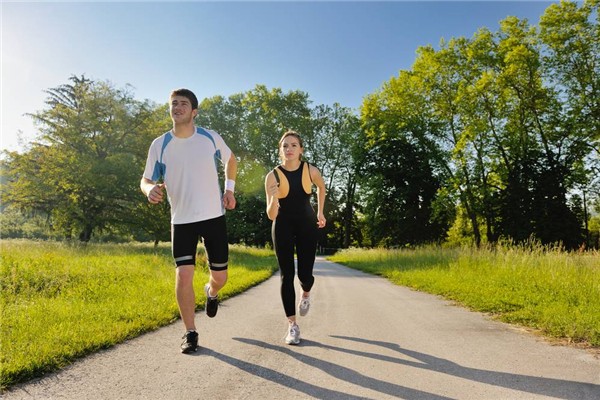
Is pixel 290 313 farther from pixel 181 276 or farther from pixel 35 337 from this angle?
pixel 35 337

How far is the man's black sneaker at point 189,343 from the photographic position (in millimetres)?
3592

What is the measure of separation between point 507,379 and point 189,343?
2796 millimetres

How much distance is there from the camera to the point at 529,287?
7445mm

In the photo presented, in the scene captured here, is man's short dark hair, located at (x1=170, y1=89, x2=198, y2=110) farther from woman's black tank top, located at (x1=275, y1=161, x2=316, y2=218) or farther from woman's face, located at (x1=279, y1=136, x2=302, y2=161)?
woman's black tank top, located at (x1=275, y1=161, x2=316, y2=218)

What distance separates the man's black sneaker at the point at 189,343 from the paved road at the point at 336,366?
0.08 m

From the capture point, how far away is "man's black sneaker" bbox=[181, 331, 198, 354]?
141 inches

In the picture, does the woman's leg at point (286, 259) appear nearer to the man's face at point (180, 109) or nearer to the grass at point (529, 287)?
the man's face at point (180, 109)

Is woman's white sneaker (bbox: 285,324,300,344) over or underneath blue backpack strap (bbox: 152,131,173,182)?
underneath

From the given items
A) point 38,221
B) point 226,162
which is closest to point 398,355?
point 226,162

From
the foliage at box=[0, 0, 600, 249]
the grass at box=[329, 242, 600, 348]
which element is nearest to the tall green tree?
the foliage at box=[0, 0, 600, 249]

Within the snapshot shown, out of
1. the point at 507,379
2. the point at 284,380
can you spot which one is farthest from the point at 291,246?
the point at 507,379

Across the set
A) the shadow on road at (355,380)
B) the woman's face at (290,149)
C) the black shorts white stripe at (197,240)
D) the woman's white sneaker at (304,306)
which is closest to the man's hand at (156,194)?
the black shorts white stripe at (197,240)

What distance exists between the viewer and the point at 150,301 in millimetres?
5887

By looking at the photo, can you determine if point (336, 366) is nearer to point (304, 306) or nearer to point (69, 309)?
point (304, 306)
